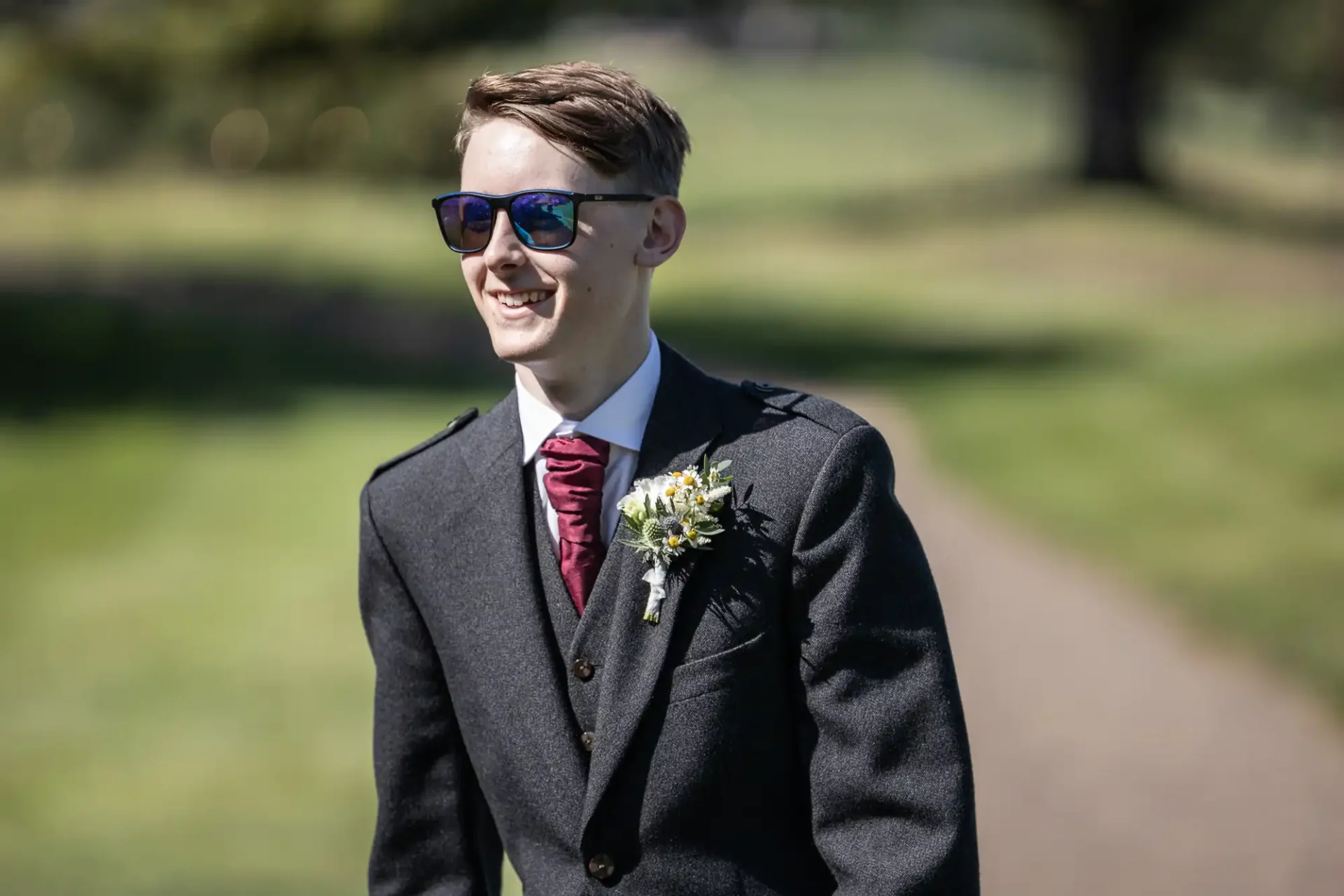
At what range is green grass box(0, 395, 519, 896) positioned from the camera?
265 inches

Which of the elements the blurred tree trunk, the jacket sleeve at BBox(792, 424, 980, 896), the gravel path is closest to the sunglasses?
the jacket sleeve at BBox(792, 424, 980, 896)

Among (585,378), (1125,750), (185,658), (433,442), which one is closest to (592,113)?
(585,378)

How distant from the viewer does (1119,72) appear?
2812cm

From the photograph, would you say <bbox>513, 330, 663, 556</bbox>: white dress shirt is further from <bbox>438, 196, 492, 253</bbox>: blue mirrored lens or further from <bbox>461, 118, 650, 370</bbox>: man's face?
<bbox>438, 196, 492, 253</bbox>: blue mirrored lens

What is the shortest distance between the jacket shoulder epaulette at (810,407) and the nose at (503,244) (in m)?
0.42

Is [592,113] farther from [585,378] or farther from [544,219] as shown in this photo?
[585,378]

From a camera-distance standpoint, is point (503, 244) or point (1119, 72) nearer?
point (503, 244)

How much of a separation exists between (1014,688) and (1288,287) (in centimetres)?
1551

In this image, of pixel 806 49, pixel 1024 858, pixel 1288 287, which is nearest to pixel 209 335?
pixel 1288 287

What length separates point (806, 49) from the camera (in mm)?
57625

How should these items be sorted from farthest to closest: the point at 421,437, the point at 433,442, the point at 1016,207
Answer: the point at 1016,207, the point at 421,437, the point at 433,442

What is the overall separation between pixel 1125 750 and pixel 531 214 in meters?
5.49

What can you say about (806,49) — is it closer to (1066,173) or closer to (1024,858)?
(1066,173)

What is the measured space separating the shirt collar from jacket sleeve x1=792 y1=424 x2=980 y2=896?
1.08 ft
